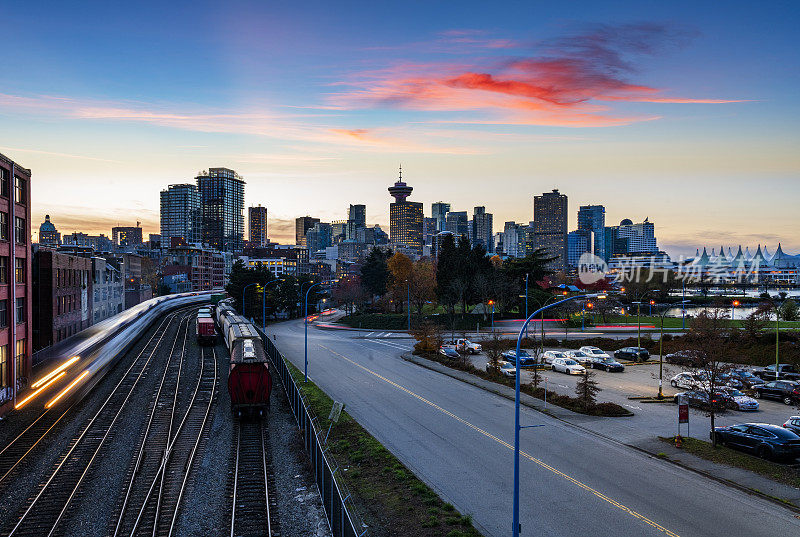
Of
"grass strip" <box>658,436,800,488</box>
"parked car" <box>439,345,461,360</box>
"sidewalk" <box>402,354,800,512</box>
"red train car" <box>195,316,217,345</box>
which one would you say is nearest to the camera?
"sidewalk" <box>402,354,800,512</box>

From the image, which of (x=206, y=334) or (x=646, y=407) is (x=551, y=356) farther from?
(x=206, y=334)

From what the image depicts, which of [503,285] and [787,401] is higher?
[503,285]

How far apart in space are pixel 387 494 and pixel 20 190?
38661 millimetres

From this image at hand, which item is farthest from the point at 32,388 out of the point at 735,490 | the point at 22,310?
the point at 735,490

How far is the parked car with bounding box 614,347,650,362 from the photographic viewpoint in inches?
2237

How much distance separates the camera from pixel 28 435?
30.1 m

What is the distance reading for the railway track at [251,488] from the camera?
758 inches

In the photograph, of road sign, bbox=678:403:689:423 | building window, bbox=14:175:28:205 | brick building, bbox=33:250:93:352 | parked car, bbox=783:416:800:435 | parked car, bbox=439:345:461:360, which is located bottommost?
parked car, bbox=439:345:461:360

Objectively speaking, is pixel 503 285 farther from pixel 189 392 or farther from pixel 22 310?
pixel 22 310

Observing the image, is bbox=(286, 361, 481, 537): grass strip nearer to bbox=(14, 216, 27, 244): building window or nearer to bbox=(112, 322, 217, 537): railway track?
bbox=(112, 322, 217, 537): railway track

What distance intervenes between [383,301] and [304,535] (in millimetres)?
91751

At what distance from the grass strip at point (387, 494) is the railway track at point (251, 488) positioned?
328 centimetres

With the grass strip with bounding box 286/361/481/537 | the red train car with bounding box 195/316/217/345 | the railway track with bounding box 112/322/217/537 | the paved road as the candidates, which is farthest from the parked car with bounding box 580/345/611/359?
the red train car with bounding box 195/316/217/345

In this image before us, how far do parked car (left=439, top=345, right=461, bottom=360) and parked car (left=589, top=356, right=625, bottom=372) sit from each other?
1333cm
